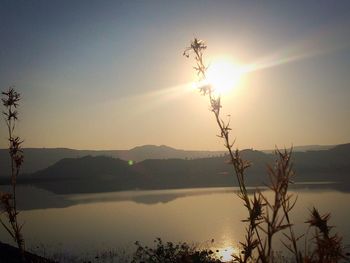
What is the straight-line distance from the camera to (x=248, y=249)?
2.01 meters

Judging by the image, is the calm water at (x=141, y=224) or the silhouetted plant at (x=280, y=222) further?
the calm water at (x=141, y=224)

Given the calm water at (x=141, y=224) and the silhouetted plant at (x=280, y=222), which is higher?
the silhouetted plant at (x=280, y=222)

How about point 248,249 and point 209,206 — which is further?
point 209,206

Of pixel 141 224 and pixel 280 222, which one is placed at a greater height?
pixel 280 222

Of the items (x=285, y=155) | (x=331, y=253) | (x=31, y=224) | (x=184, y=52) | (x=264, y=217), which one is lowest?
(x=31, y=224)

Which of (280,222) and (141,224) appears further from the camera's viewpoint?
(141,224)

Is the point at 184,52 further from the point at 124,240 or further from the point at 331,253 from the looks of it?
the point at 124,240

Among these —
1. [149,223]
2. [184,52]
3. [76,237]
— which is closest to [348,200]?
[149,223]

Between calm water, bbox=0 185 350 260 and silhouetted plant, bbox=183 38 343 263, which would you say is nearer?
silhouetted plant, bbox=183 38 343 263

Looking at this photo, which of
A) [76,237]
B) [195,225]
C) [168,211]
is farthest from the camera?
[168,211]

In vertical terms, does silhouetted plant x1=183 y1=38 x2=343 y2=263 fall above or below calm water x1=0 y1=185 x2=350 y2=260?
above

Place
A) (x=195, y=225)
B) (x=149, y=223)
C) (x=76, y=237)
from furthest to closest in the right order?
(x=149, y=223), (x=195, y=225), (x=76, y=237)

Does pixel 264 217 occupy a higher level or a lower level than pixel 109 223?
higher

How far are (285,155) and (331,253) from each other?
1.64 ft
